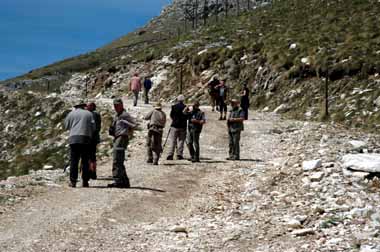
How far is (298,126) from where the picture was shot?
22.9 m

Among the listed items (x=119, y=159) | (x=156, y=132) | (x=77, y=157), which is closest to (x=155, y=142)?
(x=156, y=132)

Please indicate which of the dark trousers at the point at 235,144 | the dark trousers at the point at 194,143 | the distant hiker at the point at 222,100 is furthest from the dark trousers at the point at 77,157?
the distant hiker at the point at 222,100

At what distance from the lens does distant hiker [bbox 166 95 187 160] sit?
17672 millimetres

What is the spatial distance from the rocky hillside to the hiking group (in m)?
5.22

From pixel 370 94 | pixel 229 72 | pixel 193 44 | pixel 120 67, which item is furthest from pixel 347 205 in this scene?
pixel 120 67

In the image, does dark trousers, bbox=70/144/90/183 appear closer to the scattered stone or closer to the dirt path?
the dirt path

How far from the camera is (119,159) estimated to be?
13.2 meters

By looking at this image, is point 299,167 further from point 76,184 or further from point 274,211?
point 76,184

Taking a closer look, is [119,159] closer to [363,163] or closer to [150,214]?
[150,214]

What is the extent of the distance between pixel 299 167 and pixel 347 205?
358 centimetres

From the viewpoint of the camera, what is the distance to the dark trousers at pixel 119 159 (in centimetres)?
1323

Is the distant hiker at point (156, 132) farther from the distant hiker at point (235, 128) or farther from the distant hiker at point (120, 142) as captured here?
the distant hiker at point (120, 142)

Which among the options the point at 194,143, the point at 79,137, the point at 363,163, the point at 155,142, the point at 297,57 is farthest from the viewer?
the point at 297,57

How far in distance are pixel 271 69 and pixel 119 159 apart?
21.9m
